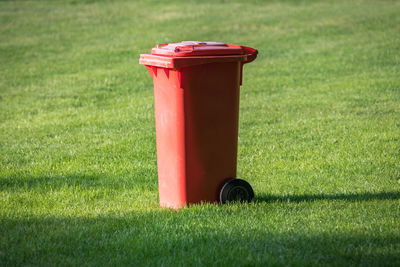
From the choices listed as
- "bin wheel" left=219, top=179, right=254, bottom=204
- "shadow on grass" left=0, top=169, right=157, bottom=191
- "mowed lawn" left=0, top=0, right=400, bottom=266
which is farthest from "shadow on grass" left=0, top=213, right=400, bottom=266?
"shadow on grass" left=0, top=169, right=157, bottom=191

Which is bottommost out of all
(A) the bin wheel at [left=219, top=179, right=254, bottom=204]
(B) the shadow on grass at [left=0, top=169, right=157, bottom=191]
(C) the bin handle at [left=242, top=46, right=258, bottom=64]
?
(B) the shadow on grass at [left=0, top=169, right=157, bottom=191]

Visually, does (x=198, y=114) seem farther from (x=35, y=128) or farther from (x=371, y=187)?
(x=35, y=128)

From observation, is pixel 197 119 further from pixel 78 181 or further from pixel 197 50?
Result: pixel 78 181

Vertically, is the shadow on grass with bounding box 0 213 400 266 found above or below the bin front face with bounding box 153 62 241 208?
below

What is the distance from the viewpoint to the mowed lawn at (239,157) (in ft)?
12.9

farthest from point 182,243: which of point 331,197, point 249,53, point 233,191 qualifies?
point 249,53

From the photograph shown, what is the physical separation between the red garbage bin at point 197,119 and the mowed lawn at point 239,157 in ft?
0.72

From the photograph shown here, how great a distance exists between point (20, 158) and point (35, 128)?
68.9 inches

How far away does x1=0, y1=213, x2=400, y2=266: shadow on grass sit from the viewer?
A: 3.70 metres

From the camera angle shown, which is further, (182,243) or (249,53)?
(249,53)

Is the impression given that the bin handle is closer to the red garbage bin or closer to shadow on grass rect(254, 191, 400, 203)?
the red garbage bin

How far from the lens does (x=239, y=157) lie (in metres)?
6.73

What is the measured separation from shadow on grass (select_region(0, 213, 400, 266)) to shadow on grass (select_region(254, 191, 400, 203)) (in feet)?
2.33

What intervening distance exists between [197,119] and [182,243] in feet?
3.83
